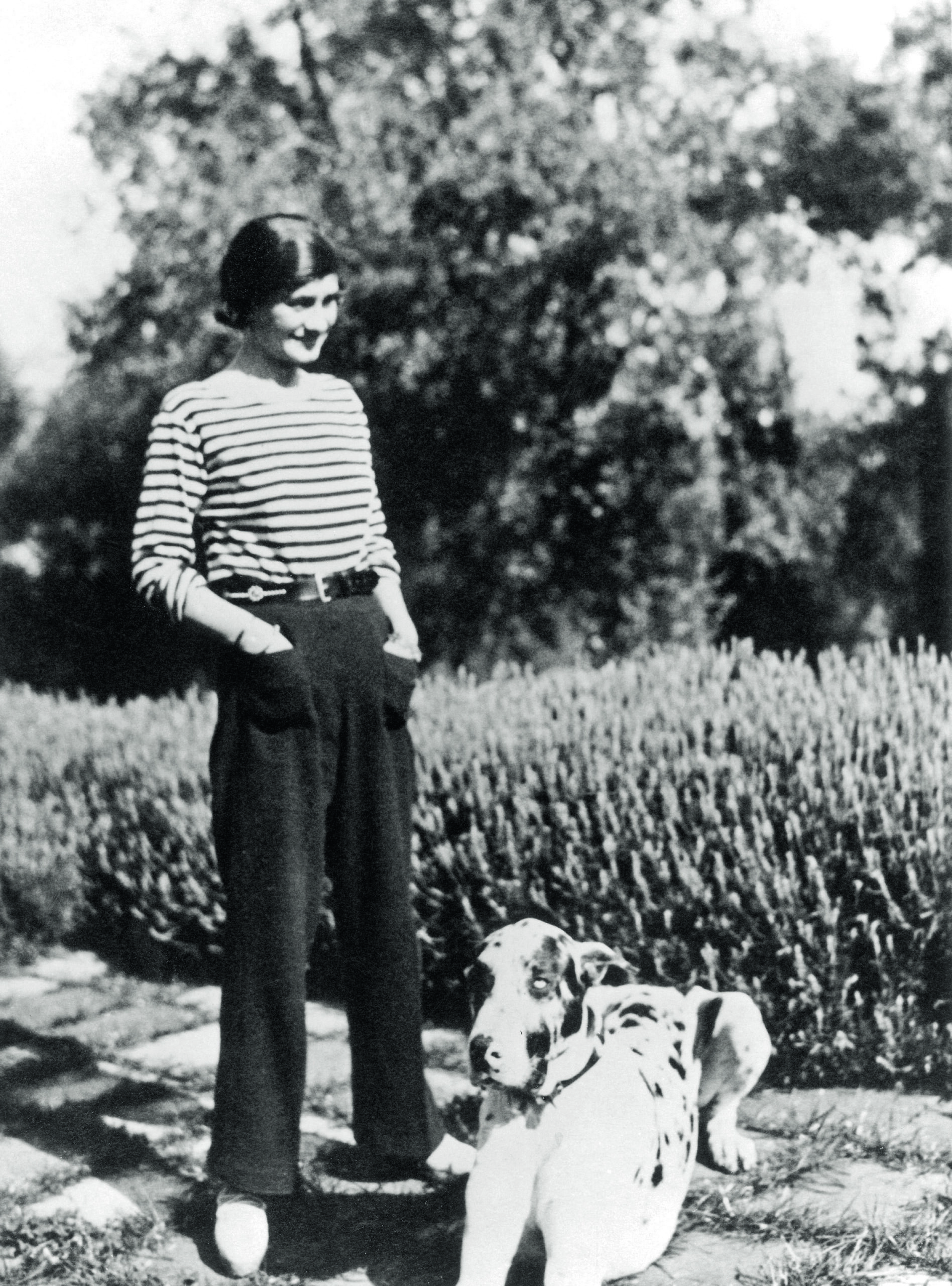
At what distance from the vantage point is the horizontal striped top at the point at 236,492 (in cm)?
301

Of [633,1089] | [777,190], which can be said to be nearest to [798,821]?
[633,1089]

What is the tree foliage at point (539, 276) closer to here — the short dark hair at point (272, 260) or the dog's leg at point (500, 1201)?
the short dark hair at point (272, 260)

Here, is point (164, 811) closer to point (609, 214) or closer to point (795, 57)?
point (609, 214)

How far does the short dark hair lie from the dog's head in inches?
57.4

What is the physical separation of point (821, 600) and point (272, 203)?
6187 mm

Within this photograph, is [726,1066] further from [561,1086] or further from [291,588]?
[291,588]

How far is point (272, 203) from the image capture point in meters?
12.2

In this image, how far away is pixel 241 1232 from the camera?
9.86ft

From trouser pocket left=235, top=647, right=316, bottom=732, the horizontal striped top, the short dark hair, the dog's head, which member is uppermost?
the short dark hair

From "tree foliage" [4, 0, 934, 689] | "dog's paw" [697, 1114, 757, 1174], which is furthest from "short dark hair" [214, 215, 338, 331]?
"tree foliage" [4, 0, 934, 689]

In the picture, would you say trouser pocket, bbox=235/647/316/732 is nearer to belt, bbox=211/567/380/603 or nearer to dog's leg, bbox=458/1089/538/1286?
belt, bbox=211/567/380/603

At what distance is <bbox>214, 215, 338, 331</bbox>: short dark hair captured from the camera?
3.00 meters

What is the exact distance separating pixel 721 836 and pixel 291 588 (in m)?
1.79

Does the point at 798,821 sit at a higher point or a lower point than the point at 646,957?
higher
